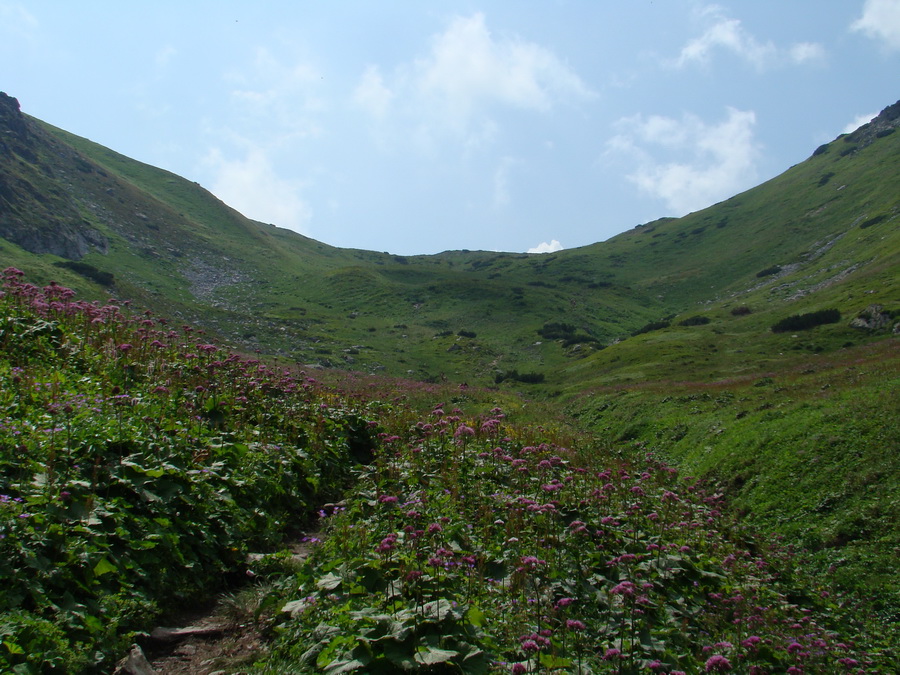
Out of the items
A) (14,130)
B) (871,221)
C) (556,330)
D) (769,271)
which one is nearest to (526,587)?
(556,330)

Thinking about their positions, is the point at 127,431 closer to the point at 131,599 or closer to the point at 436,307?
the point at 131,599

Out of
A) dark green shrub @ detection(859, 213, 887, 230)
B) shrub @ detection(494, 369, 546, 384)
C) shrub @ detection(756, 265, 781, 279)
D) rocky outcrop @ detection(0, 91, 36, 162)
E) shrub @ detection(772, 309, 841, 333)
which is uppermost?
rocky outcrop @ detection(0, 91, 36, 162)

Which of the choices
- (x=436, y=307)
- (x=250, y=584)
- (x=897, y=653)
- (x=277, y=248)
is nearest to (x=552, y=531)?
(x=250, y=584)

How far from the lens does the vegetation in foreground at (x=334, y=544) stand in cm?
531

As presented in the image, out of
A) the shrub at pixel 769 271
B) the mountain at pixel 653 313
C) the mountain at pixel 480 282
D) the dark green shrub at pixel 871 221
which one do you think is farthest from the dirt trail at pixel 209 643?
the dark green shrub at pixel 871 221

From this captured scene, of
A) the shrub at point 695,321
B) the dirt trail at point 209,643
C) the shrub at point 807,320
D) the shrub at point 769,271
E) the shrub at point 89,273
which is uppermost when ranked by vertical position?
the shrub at point 769,271

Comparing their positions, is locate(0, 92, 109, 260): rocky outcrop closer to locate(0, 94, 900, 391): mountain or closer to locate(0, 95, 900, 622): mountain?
locate(0, 94, 900, 391): mountain

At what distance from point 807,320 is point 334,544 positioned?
64456 millimetres

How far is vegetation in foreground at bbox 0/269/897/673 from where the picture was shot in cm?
531

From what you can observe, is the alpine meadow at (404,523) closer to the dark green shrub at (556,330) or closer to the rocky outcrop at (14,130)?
the dark green shrub at (556,330)

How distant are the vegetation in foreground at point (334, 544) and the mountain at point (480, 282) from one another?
39242 mm

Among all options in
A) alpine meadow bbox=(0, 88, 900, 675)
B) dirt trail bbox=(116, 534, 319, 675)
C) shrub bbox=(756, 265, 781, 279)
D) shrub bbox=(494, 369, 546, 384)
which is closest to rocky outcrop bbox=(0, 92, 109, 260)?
shrub bbox=(494, 369, 546, 384)

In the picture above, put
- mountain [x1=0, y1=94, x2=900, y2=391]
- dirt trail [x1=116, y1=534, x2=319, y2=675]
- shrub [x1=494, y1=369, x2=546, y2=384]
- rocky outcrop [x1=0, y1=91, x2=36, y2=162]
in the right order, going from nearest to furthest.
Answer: dirt trail [x1=116, y1=534, x2=319, y2=675]
shrub [x1=494, y1=369, x2=546, y2=384]
mountain [x1=0, y1=94, x2=900, y2=391]
rocky outcrop [x1=0, y1=91, x2=36, y2=162]

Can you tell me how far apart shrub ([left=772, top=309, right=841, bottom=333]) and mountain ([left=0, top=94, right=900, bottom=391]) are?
1474mm
